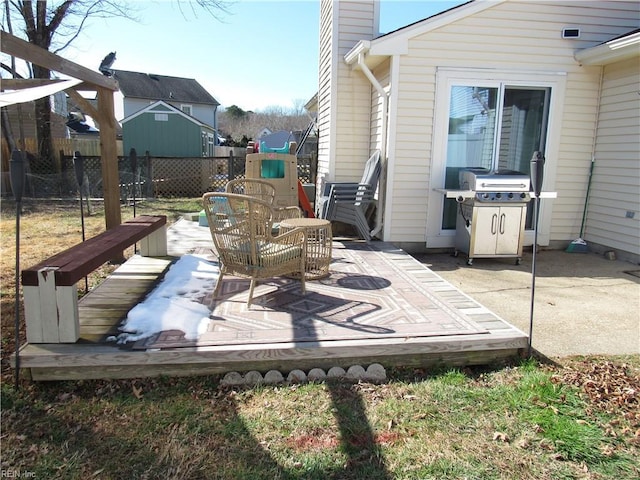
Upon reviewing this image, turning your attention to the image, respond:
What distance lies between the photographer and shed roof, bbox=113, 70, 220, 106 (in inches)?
1098

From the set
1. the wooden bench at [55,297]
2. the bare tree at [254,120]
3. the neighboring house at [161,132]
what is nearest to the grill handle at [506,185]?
the wooden bench at [55,297]

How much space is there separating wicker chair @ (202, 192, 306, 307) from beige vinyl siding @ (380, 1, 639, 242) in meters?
2.74

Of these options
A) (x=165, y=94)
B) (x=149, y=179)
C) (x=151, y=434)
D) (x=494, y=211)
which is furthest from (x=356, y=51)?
(x=165, y=94)

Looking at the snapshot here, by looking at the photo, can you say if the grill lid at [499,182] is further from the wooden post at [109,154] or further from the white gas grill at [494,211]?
the wooden post at [109,154]

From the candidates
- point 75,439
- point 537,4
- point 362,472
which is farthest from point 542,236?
point 75,439

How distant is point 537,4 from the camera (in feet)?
17.5

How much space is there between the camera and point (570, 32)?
17.9 ft

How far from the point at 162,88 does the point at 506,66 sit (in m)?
28.5

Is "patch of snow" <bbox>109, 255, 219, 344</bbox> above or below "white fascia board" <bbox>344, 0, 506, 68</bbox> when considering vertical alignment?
below

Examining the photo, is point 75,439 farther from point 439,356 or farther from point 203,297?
point 439,356

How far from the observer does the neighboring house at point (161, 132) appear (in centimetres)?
1627

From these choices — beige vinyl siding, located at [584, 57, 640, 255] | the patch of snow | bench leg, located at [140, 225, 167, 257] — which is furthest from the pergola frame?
beige vinyl siding, located at [584, 57, 640, 255]

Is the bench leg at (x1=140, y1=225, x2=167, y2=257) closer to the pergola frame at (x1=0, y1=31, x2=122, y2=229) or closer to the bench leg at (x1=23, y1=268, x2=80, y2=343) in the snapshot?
the pergola frame at (x1=0, y1=31, x2=122, y2=229)

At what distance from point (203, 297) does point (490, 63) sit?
4.52 m
